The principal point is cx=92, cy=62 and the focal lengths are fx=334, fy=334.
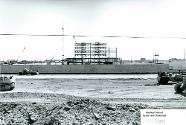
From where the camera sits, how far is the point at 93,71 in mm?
51938

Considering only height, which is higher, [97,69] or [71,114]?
[97,69]

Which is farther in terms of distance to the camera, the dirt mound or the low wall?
the low wall

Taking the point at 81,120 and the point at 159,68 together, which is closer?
the point at 81,120

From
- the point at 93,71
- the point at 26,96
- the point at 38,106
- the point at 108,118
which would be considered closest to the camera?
the point at 108,118

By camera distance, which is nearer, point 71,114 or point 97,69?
point 71,114

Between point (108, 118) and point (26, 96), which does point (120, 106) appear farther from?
point (26, 96)

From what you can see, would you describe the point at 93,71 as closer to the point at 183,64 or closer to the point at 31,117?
the point at 183,64

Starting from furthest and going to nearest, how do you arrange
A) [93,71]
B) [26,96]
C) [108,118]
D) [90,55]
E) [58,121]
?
1. [90,55]
2. [93,71]
3. [26,96]
4. [108,118]
5. [58,121]

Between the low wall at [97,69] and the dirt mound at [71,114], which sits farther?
the low wall at [97,69]

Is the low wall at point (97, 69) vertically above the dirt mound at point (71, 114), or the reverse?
the low wall at point (97, 69)

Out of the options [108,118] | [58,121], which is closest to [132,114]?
[108,118]

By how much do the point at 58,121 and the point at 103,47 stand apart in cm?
6412

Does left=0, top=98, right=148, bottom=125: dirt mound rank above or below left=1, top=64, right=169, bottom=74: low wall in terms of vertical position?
below

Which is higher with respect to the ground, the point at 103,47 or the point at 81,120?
the point at 103,47
